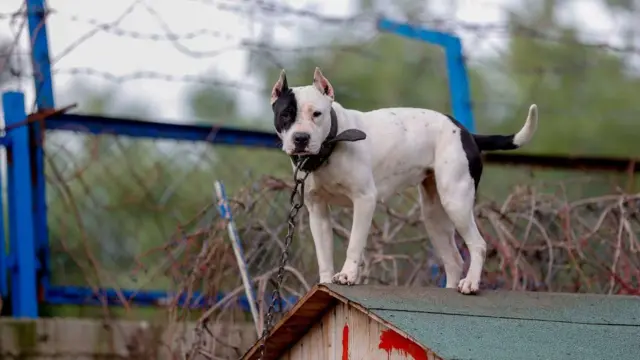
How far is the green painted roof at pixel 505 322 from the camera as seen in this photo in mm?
5121

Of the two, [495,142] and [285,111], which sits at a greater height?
[285,111]

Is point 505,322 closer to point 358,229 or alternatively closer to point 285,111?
point 358,229

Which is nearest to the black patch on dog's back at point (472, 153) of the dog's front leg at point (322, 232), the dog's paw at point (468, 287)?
the dog's paw at point (468, 287)

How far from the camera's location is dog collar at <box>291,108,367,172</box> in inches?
225

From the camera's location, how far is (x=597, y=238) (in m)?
8.18

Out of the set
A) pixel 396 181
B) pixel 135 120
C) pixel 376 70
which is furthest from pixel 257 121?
pixel 396 181

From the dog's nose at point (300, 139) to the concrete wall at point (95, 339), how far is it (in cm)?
215

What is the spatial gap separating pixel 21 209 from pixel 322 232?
282cm

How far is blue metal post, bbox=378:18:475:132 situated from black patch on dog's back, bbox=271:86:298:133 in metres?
3.67

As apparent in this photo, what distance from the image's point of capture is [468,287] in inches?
236

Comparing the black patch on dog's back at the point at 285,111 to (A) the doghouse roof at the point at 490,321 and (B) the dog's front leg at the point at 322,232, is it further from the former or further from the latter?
(A) the doghouse roof at the point at 490,321

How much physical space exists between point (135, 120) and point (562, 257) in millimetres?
2856

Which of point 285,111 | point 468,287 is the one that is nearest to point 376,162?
point 285,111

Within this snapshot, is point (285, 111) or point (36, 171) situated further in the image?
point (36, 171)
